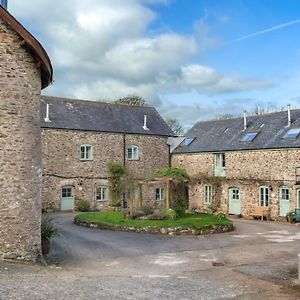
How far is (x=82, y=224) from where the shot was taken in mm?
22234

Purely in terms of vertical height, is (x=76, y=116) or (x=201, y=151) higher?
(x=76, y=116)

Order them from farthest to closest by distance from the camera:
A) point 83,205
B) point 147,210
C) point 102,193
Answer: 1. point 102,193
2. point 83,205
3. point 147,210

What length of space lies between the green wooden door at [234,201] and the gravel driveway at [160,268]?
7857mm

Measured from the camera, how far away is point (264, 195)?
27.3 meters

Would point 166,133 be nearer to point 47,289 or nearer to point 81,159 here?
point 81,159

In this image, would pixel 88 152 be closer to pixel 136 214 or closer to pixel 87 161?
pixel 87 161

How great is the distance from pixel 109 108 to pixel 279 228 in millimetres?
16625

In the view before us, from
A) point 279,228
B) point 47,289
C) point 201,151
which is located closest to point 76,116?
point 201,151

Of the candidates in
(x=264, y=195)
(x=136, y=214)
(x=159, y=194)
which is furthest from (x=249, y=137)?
(x=136, y=214)

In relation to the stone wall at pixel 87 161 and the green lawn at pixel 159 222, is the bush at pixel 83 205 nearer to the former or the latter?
the stone wall at pixel 87 161

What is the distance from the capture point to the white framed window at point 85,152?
30.3 m

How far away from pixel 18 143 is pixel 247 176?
19.6 meters

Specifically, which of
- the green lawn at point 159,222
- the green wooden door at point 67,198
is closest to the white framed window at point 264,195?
the green lawn at point 159,222

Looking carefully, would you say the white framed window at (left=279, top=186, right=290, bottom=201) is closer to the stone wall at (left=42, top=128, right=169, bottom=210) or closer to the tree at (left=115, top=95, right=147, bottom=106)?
the stone wall at (left=42, top=128, right=169, bottom=210)
